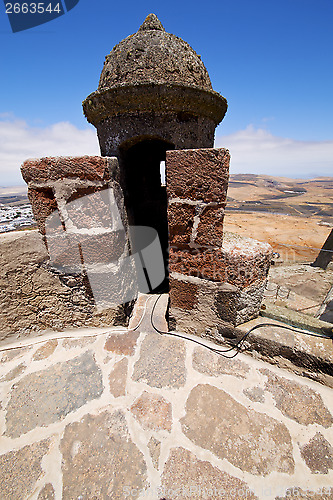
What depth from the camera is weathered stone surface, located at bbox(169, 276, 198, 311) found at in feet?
6.05

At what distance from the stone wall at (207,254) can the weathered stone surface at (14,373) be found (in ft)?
4.34

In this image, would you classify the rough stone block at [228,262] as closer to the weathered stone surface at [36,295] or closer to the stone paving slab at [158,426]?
the stone paving slab at [158,426]

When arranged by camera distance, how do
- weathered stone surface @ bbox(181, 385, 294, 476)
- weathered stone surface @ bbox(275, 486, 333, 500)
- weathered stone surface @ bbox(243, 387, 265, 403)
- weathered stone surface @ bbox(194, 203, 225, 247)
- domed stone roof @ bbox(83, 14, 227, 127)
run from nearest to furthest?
weathered stone surface @ bbox(275, 486, 333, 500)
weathered stone surface @ bbox(181, 385, 294, 476)
weathered stone surface @ bbox(243, 387, 265, 403)
weathered stone surface @ bbox(194, 203, 225, 247)
domed stone roof @ bbox(83, 14, 227, 127)

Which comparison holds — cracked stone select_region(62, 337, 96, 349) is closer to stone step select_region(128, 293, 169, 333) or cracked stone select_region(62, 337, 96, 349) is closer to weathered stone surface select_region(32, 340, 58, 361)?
weathered stone surface select_region(32, 340, 58, 361)

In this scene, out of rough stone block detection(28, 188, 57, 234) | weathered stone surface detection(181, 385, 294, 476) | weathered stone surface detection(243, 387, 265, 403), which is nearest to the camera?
weathered stone surface detection(181, 385, 294, 476)

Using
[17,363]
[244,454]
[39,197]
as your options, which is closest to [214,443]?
[244,454]

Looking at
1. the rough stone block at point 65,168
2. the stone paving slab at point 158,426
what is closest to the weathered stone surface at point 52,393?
the stone paving slab at point 158,426

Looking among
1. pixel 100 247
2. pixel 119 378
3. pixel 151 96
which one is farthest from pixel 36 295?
pixel 151 96

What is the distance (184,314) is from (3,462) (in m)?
1.45

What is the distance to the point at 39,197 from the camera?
1.69 metres

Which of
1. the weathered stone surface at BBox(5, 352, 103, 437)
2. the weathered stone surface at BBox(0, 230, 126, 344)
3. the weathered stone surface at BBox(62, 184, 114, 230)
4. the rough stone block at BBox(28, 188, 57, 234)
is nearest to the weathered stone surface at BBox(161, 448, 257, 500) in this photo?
the weathered stone surface at BBox(5, 352, 103, 437)

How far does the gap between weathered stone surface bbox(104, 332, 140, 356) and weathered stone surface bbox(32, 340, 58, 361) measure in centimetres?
47

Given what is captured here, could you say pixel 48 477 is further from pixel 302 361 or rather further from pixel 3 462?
pixel 302 361

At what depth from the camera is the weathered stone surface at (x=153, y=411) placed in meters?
1.36
